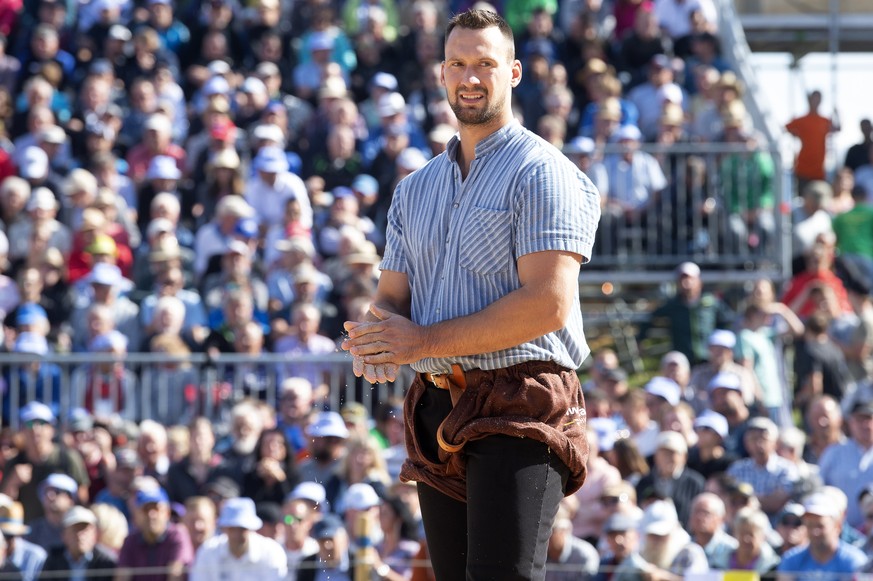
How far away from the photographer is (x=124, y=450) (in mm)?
11047

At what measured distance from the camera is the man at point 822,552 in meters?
9.22

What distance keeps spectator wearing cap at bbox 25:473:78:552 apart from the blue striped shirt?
650 cm

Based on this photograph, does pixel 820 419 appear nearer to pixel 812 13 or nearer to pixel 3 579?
pixel 3 579

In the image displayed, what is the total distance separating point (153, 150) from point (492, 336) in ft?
33.3

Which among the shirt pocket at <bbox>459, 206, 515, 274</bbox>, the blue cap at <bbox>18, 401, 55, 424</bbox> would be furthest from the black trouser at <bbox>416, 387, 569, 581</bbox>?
the blue cap at <bbox>18, 401, 55, 424</bbox>

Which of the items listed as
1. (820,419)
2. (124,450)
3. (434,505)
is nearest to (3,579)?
(124,450)

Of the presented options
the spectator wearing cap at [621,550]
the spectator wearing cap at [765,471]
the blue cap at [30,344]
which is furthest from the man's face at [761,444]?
the blue cap at [30,344]

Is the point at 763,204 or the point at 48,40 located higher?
the point at 48,40

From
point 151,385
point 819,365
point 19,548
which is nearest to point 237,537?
point 19,548

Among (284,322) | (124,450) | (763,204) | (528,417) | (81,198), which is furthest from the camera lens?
(763,204)

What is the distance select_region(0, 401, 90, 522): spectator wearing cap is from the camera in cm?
1097

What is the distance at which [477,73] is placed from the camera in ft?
14.6

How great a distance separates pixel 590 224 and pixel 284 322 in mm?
7682

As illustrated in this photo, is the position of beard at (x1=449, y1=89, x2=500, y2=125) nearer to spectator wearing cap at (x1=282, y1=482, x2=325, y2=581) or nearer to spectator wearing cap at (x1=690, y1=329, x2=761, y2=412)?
spectator wearing cap at (x1=282, y1=482, x2=325, y2=581)
